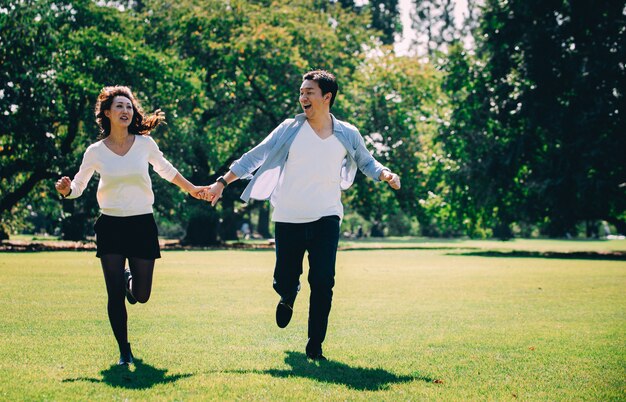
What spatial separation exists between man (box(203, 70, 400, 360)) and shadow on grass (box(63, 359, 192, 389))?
138 cm

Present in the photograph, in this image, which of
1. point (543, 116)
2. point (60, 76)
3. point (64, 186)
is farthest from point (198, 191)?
point (543, 116)

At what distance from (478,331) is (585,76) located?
25.2 meters

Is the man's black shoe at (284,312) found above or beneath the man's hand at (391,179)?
beneath

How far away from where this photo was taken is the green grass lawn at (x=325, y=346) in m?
5.07

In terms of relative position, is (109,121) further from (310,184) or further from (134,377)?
(134,377)

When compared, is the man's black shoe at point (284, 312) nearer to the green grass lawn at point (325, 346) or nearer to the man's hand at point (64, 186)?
the green grass lawn at point (325, 346)

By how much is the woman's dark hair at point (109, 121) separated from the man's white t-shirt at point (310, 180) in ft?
4.30

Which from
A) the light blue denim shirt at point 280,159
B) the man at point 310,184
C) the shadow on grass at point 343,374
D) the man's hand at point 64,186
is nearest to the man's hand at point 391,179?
the man at point 310,184

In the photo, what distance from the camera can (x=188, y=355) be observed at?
6.35m

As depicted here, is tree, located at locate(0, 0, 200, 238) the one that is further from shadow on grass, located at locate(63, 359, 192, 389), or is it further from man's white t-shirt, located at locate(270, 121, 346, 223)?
shadow on grass, located at locate(63, 359, 192, 389)

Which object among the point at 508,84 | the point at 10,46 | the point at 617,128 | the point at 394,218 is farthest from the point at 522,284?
the point at 394,218

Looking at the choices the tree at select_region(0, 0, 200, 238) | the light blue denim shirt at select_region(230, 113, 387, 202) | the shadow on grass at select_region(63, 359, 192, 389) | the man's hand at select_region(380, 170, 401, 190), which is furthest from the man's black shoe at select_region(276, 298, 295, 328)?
the tree at select_region(0, 0, 200, 238)

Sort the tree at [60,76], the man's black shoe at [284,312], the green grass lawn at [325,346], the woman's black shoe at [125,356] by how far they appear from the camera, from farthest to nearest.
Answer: the tree at [60,76] → the man's black shoe at [284,312] → the woman's black shoe at [125,356] → the green grass lawn at [325,346]

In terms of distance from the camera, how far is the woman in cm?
601
